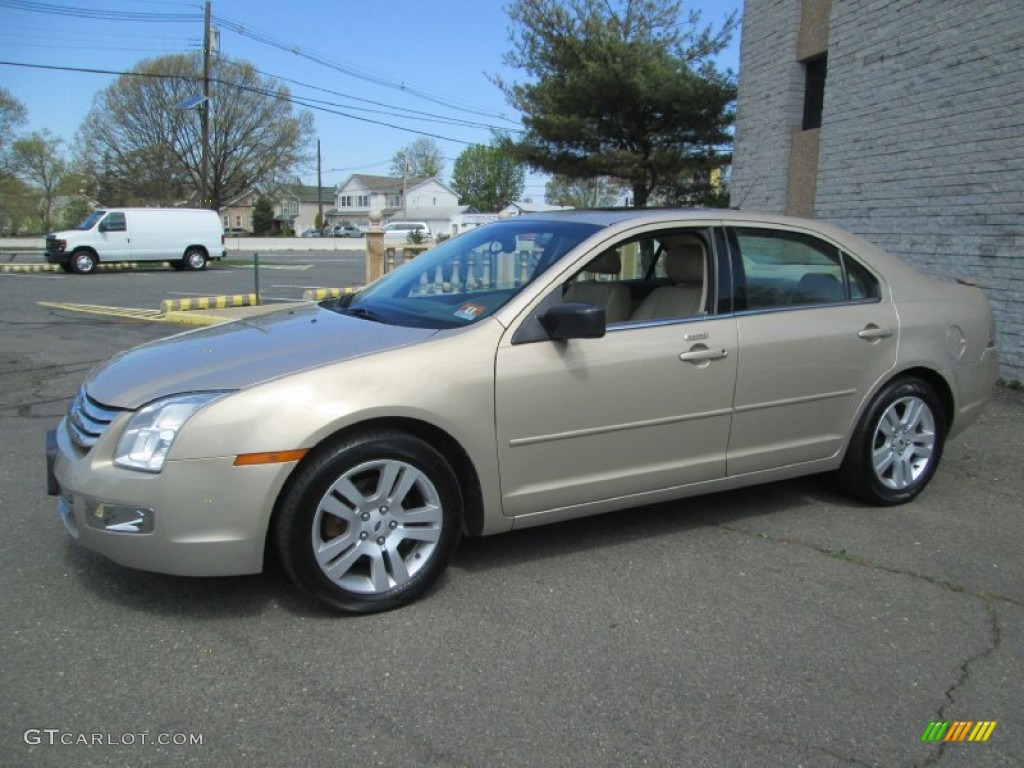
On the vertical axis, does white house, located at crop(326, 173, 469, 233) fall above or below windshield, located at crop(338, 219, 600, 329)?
above

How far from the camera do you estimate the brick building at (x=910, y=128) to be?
7805 millimetres

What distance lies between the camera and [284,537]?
10.3 feet

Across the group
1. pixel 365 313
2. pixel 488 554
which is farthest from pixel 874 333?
pixel 365 313

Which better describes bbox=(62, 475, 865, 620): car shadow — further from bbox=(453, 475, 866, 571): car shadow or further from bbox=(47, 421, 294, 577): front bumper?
bbox=(47, 421, 294, 577): front bumper

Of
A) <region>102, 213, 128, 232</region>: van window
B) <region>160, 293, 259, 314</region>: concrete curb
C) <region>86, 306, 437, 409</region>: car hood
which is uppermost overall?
<region>102, 213, 128, 232</region>: van window

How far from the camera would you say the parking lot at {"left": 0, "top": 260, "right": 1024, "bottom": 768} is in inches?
101

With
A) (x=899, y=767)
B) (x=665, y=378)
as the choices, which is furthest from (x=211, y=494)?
(x=899, y=767)

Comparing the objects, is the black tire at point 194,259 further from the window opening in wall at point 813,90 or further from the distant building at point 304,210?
the distant building at point 304,210

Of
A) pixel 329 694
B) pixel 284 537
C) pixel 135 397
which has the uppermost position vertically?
pixel 135 397

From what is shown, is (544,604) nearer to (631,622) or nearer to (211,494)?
(631,622)

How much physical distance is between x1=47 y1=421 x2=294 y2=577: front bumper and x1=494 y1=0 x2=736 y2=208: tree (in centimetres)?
1657

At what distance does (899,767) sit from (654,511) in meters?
2.21

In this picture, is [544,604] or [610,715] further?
[544,604]

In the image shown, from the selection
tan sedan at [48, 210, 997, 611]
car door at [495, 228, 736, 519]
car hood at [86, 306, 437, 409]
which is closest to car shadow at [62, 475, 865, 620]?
tan sedan at [48, 210, 997, 611]
